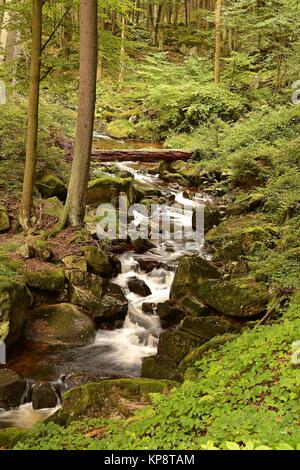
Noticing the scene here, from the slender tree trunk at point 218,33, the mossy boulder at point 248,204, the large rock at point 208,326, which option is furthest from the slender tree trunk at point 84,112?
the slender tree trunk at point 218,33

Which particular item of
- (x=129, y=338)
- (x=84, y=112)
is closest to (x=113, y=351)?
(x=129, y=338)

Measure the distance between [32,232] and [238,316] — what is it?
5.31 meters

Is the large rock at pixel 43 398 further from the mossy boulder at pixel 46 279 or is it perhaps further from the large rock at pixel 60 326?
the mossy boulder at pixel 46 279

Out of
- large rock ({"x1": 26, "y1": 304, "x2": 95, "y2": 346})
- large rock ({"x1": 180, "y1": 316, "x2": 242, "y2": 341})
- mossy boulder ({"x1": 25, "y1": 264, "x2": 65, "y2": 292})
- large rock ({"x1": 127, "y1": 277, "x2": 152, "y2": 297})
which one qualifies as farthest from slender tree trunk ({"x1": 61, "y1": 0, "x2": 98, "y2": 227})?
large rock ({"x1": 180, "y1": 316, "x2": 242, "y2": 341})

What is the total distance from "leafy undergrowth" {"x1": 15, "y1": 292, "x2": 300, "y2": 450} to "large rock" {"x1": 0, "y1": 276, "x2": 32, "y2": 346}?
9.84ft

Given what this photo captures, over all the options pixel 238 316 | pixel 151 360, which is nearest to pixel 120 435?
pixel 151 360

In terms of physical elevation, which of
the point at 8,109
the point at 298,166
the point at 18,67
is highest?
the point at 18,67

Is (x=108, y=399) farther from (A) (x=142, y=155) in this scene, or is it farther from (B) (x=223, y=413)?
(A) (x=142, y=155)

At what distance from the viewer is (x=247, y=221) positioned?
42.1ft

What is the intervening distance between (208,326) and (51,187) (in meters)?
6.88

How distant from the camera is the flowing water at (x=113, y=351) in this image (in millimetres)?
7359

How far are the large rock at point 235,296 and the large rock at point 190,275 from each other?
1.07 ft

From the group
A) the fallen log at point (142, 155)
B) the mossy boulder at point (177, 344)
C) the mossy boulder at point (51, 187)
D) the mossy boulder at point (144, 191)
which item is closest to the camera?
the mossy boulder at point (177, 344)
